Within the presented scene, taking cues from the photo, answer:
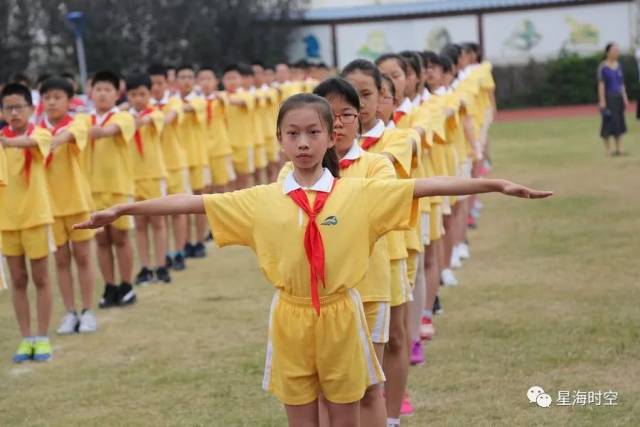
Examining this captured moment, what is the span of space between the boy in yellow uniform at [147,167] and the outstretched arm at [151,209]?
594 cm

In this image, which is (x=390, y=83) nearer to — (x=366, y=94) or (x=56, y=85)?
(x=366, y=94)

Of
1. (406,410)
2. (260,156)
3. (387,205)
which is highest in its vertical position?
(387,205)

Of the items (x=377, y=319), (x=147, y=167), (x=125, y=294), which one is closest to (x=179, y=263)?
(x=147, y=167)

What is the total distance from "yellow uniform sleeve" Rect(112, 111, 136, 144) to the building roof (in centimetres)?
2593

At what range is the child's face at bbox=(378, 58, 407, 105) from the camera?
6.15m

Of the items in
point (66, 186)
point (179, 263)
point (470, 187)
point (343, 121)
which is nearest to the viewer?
point (470, 187)

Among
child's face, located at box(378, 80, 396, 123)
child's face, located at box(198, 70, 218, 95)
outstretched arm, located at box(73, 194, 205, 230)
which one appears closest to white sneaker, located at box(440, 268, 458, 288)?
child's face, located at box(378, 80, 396, 123)

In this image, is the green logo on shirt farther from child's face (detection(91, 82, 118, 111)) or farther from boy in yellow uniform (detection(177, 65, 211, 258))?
boy in yellow uniform (detection(177, 65, 211, 258))

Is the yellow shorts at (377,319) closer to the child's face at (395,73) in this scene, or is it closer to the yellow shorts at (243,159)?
the child's face at (395,73)

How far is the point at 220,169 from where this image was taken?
12773mm

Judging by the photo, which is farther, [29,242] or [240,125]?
[240,125]

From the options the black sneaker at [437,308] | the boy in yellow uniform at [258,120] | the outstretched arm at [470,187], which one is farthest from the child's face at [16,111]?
the boy in yellow uniform at [258,120]

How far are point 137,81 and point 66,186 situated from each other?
2160 mm

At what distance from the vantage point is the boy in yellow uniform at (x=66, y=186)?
802 cm
